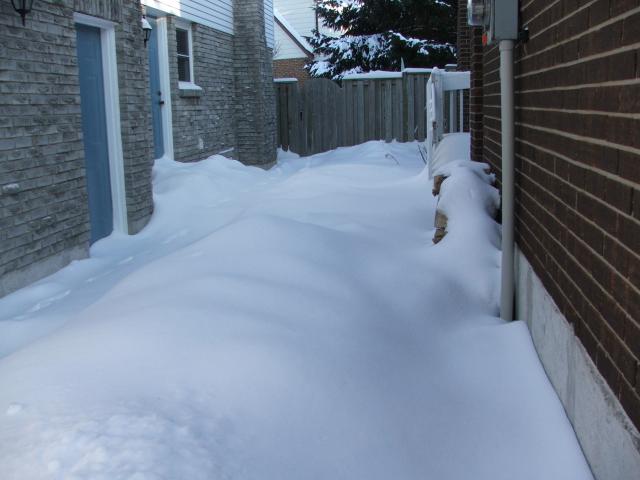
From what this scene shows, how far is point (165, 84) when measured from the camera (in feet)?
38.2

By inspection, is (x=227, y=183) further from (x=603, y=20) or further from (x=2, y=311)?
(x=603, y=20)

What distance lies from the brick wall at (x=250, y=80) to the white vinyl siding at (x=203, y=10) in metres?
0.31

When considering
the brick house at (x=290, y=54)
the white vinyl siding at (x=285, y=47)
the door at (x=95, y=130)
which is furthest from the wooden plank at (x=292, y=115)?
the white vinyl siding at (x=285, y=47)

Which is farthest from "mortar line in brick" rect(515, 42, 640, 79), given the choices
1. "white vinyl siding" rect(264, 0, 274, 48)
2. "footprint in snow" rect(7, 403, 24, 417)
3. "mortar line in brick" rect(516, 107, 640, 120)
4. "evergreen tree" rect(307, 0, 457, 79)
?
"evergreen tree" rect(307, 0, 457, 79)

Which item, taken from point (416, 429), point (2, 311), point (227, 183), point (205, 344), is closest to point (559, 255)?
point (416, 429)

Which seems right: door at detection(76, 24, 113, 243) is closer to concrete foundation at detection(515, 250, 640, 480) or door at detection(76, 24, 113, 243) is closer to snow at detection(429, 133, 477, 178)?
snow at detection(429, 133, 477, 178)

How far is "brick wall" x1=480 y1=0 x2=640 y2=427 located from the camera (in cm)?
215

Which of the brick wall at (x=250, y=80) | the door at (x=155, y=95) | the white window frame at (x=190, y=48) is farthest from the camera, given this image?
the brick wall at (x=250, y=80)

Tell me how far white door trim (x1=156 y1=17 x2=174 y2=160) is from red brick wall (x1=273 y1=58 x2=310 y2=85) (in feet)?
59.2

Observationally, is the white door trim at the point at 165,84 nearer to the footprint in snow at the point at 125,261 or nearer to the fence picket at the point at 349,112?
the footprint in snow at the point at 125,261

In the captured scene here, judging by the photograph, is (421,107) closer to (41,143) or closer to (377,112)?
(377,112)

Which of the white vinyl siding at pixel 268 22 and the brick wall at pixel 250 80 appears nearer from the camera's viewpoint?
the brick wall at pixel 250 80

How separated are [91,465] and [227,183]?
379 inches

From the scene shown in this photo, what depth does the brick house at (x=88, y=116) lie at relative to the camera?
20.5 ft
